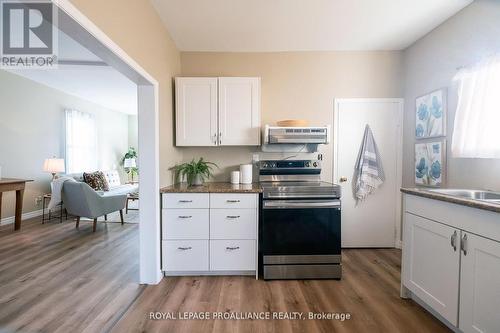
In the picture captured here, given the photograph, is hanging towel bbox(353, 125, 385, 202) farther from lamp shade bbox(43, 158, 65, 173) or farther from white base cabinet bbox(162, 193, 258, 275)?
lamp shade bbox(43, 158, 65, 173)

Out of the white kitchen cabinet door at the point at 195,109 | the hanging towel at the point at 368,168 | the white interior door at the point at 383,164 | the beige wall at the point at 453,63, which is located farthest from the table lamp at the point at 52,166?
the beige wall at the point at 453,63

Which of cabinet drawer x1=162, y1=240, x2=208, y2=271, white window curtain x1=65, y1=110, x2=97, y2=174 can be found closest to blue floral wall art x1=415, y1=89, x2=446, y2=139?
cabinet drawer x1=162, y1=240, x2=208, y2=271

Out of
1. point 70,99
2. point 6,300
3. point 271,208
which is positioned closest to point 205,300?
point 271,208

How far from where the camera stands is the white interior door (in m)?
2.98

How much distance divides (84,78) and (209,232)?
399cm

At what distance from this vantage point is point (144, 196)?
2.20m

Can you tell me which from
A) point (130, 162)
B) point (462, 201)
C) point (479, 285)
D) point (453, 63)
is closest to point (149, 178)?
point (462, 201)

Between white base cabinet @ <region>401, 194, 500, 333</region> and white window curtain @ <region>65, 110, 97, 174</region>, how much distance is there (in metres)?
6.52

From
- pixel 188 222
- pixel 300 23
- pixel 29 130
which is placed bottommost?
pixel 188 222

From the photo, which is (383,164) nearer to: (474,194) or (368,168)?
(368,168)

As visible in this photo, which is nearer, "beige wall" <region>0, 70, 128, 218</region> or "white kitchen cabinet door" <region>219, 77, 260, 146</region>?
"white kitchen cabinet door" <region>219, 77, 260, 146</region>

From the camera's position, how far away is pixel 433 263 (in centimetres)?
165

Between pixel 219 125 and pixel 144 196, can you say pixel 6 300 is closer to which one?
pixel 144 196

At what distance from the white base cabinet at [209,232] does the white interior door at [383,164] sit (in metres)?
1.40
